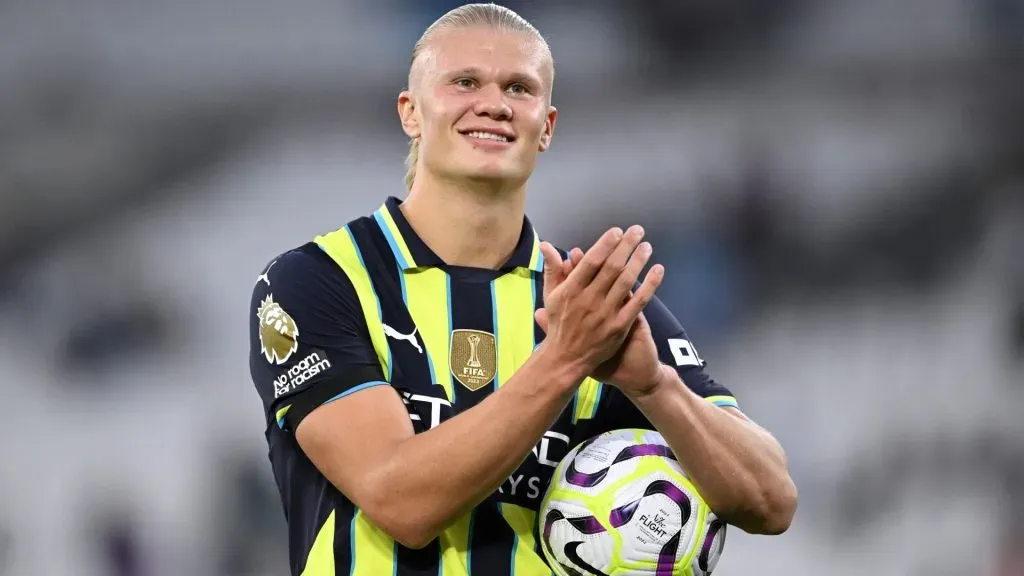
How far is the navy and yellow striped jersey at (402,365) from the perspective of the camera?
2.48 meters

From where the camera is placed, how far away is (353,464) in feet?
7.60

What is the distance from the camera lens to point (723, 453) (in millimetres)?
2479

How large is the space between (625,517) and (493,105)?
0.97 m

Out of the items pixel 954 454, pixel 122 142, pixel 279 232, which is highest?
pixel 122 142

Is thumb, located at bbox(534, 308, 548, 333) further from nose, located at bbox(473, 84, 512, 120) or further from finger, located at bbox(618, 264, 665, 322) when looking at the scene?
nose, located at bbox(473, 84, 512, 120)

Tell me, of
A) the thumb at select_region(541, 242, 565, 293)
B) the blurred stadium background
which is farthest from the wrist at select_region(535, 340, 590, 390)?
the blurred stadium background

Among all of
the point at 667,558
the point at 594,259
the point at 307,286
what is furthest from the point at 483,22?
the point at 667,558

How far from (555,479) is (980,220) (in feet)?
10.8

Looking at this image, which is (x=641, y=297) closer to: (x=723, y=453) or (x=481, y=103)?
(x=723, y=453)

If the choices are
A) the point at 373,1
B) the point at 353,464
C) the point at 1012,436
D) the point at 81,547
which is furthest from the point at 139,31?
the point at 1012,436

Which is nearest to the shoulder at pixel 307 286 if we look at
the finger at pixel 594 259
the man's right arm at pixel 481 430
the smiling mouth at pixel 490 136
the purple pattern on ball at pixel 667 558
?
the man's right arm at pixel 481 430

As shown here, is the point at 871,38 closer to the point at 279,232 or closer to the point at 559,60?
the point at 559,60

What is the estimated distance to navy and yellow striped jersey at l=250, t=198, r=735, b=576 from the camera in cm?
248

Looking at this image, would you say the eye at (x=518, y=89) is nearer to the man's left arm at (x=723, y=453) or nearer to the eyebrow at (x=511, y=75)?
the eyebrow at (x=511, y=75)
